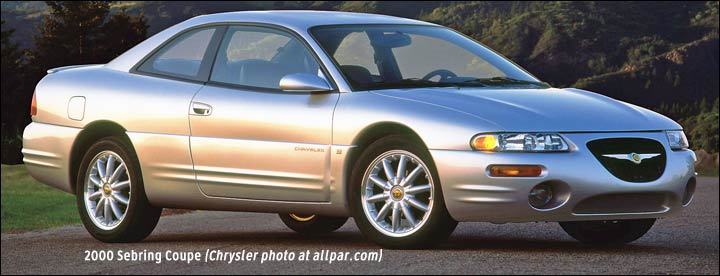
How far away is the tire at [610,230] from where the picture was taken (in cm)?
863

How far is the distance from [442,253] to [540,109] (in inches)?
40.1

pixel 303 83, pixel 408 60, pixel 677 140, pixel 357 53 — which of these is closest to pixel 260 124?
pixel 303 83

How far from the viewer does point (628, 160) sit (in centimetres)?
761

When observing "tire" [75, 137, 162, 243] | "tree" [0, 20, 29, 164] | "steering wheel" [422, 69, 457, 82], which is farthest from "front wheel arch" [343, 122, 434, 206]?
"tree" [0, 20, 29, 164]

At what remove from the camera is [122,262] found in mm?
7551

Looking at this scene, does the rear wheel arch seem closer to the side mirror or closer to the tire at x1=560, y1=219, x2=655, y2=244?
the side mirror

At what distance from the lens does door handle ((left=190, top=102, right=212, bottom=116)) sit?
8.50 metres

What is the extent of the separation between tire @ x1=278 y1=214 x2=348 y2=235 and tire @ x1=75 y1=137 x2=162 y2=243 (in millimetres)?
1466

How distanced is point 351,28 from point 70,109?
2.22m

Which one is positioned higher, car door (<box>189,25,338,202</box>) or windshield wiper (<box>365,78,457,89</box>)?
windshield wiper (<box>365,78,457,89</box>)

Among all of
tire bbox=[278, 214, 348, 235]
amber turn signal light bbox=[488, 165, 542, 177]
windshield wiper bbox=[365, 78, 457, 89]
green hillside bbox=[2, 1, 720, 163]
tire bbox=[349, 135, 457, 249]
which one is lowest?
green hillside bbox=[2, 1, 720, 163]

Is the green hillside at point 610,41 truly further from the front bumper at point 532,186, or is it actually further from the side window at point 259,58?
the front bumper at point 532,186

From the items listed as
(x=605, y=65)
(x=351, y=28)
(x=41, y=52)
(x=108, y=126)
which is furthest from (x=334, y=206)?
(x=605, y=65)

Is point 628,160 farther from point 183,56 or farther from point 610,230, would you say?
point 183,56
